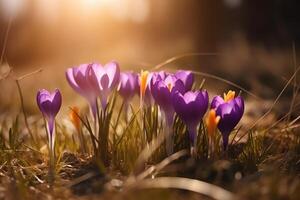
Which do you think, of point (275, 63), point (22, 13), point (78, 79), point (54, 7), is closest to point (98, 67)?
point (78, 79)

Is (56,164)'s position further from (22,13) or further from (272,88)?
(22,13)

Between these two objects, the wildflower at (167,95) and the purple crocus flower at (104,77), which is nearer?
the wildflower at (167,95)

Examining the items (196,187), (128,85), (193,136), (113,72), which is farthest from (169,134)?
(196,187)

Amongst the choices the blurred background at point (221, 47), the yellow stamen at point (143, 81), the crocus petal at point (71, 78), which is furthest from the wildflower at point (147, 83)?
the blurred background at point (221, 47)

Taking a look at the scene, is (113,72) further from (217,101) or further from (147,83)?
(217,101)

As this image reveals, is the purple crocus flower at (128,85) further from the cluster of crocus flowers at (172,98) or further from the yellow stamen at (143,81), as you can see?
the yellow stamen at (143,81)

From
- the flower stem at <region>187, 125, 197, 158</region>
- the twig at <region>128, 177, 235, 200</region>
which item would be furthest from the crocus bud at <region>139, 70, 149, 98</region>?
the twig at <region>128, 177, 235, 200</region>
